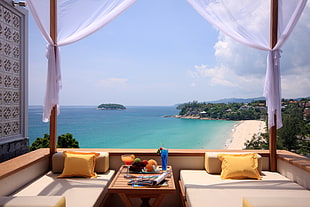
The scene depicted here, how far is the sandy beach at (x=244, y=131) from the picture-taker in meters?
18.2

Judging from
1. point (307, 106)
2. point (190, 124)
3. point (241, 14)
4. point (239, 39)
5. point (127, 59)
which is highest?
point (127, 59)

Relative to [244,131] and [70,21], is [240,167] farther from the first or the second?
[244,131]

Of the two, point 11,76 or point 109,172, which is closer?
point 109,172

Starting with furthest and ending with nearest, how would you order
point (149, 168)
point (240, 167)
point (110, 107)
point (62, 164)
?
point (110, 107) → point (62, 164) → point (240, 167) → point (149, 168)

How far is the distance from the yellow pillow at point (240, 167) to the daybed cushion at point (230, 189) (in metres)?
0.08

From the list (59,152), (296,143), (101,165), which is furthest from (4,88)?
(296,143)

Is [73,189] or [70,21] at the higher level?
[70,21]

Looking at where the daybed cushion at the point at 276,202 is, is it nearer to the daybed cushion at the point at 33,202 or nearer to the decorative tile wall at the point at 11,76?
the daybed cushion at the point at 33,202

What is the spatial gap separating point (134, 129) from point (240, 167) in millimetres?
24856

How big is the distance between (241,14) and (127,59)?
27488mm

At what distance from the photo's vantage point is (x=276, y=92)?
311 centimetres

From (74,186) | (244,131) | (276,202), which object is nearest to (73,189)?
(74,186)

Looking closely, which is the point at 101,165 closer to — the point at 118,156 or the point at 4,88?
the point at 118,156

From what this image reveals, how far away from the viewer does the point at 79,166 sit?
2.98 metres
